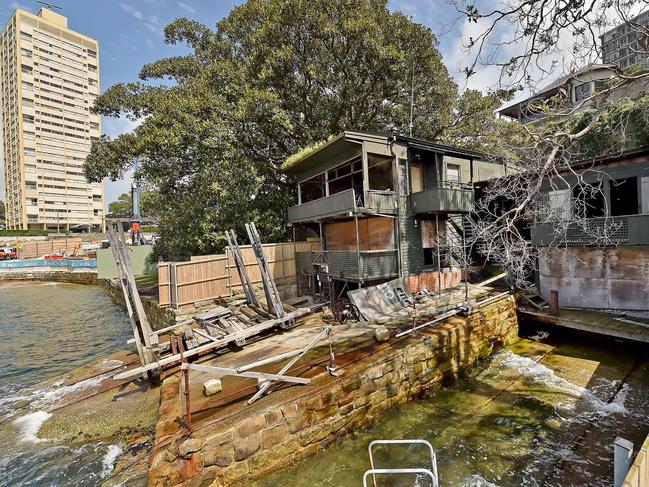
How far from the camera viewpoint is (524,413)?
7.52 metres

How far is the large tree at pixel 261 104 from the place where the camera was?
1753 centimetres

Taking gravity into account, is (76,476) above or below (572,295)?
below

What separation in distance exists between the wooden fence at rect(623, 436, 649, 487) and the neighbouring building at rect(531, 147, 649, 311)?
9.43 m

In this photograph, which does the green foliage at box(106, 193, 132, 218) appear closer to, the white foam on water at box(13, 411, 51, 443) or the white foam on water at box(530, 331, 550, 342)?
the white foam on water at box(13, 411, 51, 443)

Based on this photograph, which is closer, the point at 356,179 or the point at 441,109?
the point at 356,179

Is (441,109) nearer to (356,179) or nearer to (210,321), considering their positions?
(356,179)

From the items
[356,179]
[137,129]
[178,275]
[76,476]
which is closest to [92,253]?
[137,129]

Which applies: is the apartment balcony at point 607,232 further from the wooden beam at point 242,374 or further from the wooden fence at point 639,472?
the wooden beam at point 242,374

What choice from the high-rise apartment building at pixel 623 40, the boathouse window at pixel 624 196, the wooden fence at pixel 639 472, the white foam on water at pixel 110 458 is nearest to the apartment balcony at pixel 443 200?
the boathouse window at pixel 624 196

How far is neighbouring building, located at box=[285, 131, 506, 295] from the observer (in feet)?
44.2

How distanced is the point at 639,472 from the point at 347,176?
46.7ft

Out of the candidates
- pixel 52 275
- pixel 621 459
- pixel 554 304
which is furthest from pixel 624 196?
pixel 52 275

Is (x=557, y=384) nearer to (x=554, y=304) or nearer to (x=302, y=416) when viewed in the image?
(x=554, y=304)

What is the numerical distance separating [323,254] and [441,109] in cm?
1449
